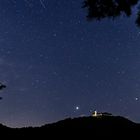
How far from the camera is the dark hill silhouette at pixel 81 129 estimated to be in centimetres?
998

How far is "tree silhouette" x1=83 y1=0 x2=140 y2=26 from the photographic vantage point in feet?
29.0

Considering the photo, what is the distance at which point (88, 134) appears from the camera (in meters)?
9.94

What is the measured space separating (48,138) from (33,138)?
53 centimetres

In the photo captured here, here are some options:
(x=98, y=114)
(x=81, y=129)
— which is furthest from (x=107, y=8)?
(x=98, y=114)

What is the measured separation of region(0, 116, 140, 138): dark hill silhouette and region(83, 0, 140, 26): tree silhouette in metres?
3.72

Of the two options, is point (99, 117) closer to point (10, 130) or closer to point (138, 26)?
point (10, 130)

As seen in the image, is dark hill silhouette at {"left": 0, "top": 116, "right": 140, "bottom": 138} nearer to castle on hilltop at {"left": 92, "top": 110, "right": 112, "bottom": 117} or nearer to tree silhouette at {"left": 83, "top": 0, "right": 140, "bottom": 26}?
castle on hilltop at {"left": 92, "top": 110, "right": 112, "bottom": 117}

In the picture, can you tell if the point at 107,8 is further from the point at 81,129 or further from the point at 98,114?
the point at 98,114

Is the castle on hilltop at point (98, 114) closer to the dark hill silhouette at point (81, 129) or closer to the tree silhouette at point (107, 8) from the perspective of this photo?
the dark hill silhouette at point (81, 129)

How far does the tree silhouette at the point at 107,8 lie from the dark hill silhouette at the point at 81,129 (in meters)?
3.72

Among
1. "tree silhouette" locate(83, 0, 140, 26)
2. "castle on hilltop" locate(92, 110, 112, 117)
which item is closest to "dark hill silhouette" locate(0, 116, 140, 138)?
"castle on hilltop" locate(92, 110, 112, 117)

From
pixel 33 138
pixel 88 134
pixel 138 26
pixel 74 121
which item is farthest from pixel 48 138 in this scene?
pixel 138 26

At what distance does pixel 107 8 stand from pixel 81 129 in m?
4.23

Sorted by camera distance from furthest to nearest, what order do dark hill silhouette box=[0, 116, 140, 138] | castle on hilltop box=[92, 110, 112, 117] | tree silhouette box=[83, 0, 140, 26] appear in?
castle on hilltop box=[92, 110, 112, 117], dark hill silhouette box=[0, 116, 140, 138], tree silhouette box=[83, 0, 140, 26]
